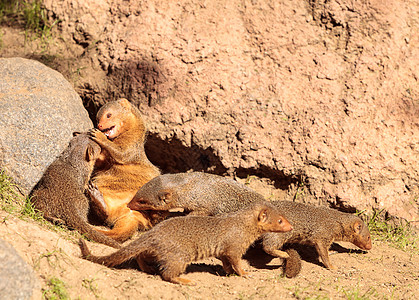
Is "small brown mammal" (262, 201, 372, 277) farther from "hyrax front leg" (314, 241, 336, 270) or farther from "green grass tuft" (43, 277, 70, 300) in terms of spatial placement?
"green grass tuft" (43, 277, 70, 300)

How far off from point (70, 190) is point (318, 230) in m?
2.45

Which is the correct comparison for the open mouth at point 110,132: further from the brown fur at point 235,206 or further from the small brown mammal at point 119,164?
the brown fur at point 235,206

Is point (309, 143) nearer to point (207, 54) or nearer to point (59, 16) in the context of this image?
point (207, 54)

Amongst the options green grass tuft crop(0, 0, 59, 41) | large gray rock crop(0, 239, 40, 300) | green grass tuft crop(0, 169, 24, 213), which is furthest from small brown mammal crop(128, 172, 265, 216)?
green grass tuft crop(0, 0, 59, 41)

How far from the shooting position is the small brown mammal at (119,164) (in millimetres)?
4977

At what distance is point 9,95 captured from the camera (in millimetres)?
5027

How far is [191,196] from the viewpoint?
16.2ft

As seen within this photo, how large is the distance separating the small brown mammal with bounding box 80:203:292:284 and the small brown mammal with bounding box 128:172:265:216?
0.52 m

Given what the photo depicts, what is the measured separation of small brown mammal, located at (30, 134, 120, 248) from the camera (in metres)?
4.39

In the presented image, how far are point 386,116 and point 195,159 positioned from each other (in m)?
2.30

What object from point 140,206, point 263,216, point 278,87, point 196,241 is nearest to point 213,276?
point 196,241

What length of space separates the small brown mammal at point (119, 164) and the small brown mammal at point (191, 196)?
0.21 m

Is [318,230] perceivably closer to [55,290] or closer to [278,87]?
[278,87]

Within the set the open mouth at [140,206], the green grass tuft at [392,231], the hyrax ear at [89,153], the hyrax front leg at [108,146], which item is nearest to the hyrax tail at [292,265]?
the green grass tuft at [392,231]
